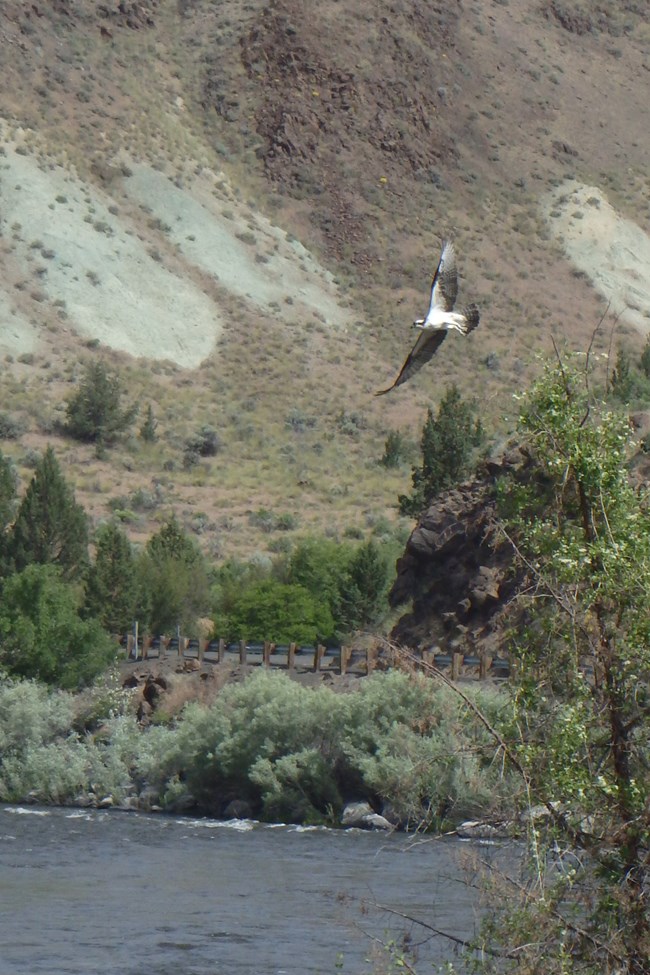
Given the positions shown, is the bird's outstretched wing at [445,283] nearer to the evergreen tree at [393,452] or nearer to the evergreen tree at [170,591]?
the evergreen tree at [170,591]

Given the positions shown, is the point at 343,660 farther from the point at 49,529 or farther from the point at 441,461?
the point at 441,461

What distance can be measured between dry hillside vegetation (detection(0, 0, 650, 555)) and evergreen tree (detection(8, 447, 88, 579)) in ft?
37.1

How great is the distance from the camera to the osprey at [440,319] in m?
12.6

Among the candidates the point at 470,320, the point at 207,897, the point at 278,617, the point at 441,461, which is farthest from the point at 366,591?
the point at 470,320

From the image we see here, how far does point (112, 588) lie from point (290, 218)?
46222 millimetres

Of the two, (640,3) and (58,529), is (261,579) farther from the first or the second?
(640,3)

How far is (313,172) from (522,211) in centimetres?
1211

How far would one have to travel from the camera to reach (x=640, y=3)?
112000 mm

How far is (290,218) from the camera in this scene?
87.0 metres

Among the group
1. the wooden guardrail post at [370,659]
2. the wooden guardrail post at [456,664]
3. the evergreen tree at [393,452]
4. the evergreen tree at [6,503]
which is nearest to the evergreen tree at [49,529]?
the evergreen tree at [6,503]

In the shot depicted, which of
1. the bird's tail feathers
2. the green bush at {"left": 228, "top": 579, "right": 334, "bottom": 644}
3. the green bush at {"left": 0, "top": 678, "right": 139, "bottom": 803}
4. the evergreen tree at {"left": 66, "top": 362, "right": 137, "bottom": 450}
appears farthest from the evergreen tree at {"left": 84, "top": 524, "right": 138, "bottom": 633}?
the bird's tail feathers

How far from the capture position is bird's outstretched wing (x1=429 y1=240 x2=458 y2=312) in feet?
42.2

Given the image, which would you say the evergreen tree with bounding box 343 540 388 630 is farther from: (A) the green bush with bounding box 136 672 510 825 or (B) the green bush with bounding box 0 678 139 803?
(A) the green bush with bounding box 136 672 510 825

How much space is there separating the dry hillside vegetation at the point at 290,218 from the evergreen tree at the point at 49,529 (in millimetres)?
11320
